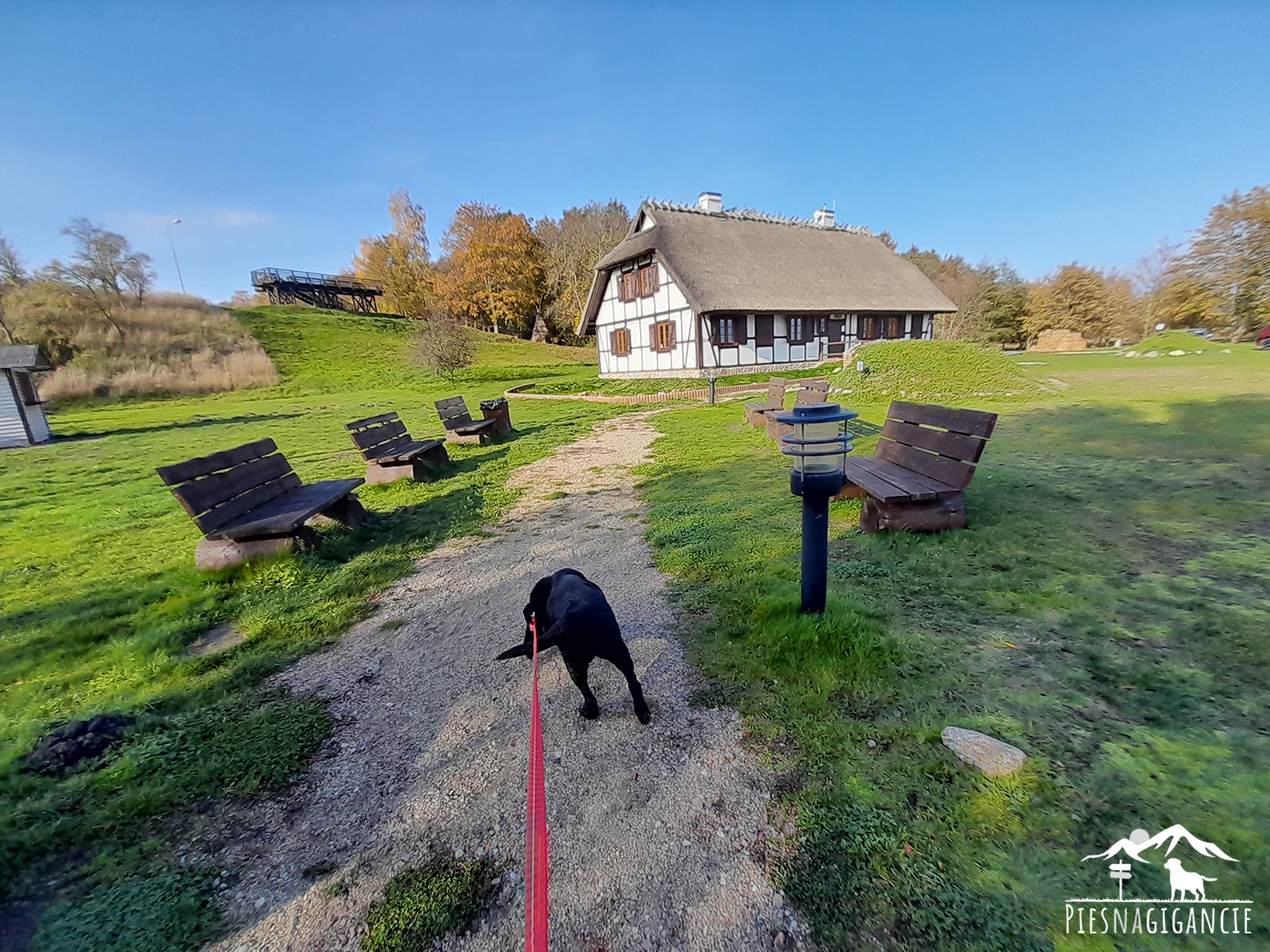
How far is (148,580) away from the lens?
4539mm

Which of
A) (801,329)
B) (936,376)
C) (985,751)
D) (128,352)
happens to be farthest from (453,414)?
(128,352)

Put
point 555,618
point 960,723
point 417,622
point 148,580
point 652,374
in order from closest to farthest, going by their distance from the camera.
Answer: point 960,723 < point 555,618 < point 417,622 < point 148,580 < point 652,374

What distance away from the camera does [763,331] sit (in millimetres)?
22688

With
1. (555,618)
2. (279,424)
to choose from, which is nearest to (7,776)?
(555,618)

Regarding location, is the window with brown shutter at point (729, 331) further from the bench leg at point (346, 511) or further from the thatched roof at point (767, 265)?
the bench leg at point (346, 511)

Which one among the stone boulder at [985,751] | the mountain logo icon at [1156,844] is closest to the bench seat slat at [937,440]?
the stone boulder at [985,751]

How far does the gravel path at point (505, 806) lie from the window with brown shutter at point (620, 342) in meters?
22.7

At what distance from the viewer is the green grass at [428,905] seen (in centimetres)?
160

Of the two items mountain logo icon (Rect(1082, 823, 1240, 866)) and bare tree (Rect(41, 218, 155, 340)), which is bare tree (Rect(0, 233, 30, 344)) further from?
mountain logo icon (Rect(1082, 823, 1240, 866))

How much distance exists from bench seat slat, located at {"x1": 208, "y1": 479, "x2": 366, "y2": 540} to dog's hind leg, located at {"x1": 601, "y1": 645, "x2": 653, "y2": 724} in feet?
11.1

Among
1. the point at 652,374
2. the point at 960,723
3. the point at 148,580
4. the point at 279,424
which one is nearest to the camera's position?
the point at 960,723

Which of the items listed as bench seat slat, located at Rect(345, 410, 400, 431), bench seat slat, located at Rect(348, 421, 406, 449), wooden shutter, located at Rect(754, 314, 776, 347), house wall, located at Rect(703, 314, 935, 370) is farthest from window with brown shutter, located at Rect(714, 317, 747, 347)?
bench seat slat, located at Rect(345, 410, 400, 431)

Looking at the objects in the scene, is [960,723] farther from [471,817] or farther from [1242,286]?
[1242,286]

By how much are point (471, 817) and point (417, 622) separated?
1929 millimetres
